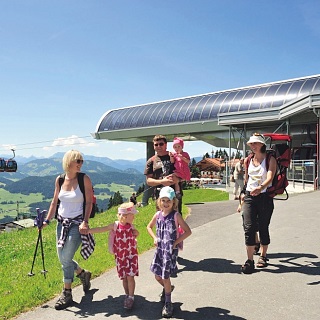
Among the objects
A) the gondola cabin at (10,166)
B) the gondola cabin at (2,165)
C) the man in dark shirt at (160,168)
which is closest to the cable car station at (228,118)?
the gondola cabin at (10,166)

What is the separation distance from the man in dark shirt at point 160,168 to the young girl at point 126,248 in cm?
120

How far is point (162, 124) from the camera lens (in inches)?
1576

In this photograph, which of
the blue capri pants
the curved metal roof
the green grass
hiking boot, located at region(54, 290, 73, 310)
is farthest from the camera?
Result: the curved metal roof

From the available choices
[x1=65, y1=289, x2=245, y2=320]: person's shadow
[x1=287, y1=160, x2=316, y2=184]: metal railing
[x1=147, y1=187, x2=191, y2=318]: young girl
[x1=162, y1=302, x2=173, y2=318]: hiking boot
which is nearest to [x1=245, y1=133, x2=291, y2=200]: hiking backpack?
[x1=147, y1=187, x2=191, y2=318]: young girl

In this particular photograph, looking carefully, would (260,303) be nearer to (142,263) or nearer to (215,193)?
(142,263)

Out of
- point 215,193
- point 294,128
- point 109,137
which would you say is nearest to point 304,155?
point 294,128

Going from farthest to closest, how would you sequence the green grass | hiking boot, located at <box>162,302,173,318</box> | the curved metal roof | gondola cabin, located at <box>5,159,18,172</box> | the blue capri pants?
gondola cabin, located at <box>5,159,18,172</box>
the curved metal roof
the blue capri pants
the green grass
hiking boot, located at <box>162,302,173,318</box>

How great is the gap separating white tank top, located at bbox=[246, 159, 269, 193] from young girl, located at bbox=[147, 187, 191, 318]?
1616 mm

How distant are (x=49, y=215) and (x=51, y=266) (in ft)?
7.53

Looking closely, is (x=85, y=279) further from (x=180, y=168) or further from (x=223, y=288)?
(x=180, y=168)

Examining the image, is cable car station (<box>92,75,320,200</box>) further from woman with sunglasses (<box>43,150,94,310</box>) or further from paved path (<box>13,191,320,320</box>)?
woman with sunglasses (<box>43,150,94,310</box>)

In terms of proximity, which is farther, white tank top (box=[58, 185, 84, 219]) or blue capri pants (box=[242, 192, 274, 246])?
blue capri pants (box=[242, 192, 274, 246])

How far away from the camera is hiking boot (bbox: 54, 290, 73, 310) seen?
14.7 feet

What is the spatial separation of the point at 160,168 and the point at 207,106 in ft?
107
